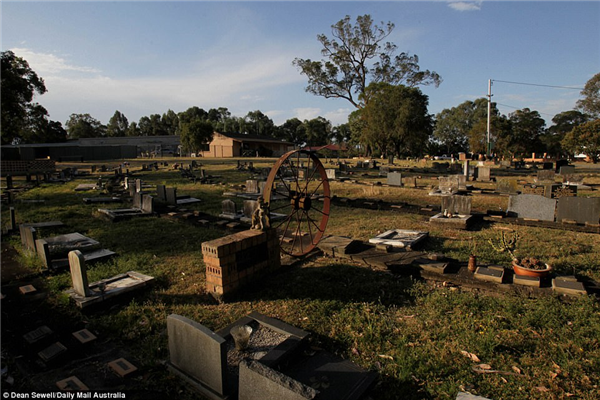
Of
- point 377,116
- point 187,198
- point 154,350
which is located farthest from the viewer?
point 377,116

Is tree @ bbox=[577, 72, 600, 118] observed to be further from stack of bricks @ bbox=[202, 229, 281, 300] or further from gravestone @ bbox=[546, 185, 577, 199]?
stack of bricks @ bbox=[202, 229, 281, 300]

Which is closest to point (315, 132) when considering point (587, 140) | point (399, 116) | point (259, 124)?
point (259, 124)

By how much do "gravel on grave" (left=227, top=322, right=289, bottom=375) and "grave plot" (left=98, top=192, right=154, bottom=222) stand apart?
7631mm

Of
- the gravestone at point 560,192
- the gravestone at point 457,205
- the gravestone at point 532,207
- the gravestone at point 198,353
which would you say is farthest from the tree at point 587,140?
the gravestone at point 198,353

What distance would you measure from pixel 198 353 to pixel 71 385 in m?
1.15

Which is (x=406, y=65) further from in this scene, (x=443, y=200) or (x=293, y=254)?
(x=293, y=254)

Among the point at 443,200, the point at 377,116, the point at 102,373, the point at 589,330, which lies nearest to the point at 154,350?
the point at 102,373

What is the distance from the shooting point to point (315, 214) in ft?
34.3

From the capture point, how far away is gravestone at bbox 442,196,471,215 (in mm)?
9484

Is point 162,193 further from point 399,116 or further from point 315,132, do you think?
point 315,132

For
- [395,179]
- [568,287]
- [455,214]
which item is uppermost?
[395,179]

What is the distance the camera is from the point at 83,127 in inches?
3201

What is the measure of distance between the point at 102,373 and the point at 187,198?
10.5 meters

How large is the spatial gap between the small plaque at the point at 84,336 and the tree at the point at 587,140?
45.3 m
